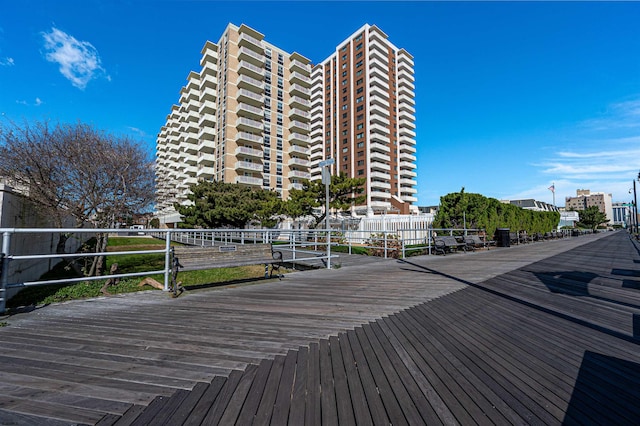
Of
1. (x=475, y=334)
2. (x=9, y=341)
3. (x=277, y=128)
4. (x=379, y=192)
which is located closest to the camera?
(x=9, y=341)

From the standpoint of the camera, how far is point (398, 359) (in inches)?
89.7

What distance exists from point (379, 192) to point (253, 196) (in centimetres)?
3631

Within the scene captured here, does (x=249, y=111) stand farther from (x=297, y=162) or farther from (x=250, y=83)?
(x=297, y=162)

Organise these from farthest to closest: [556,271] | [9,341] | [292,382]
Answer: [556,271], [9,341], [292,382]

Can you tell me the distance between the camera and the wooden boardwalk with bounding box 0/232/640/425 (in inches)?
63.6

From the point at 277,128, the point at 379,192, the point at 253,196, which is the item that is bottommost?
the point at 253,196

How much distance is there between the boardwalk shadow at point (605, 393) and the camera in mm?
1558

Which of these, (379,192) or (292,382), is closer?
(292,382)

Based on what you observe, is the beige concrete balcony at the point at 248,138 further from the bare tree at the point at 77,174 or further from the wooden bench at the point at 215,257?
the wooden bench at the point at 215,257

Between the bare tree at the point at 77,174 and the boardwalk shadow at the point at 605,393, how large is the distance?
12122 millimetres

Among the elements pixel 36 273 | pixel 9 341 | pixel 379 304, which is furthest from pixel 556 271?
pixel 36 273

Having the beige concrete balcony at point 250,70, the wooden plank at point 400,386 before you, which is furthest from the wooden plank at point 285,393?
the beige concrete balcony at point 250,70

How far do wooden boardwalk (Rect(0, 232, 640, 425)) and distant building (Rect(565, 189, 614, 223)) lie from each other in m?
168

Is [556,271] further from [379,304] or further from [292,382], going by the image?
[292,382]
